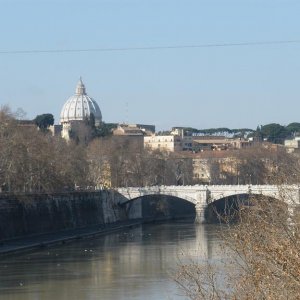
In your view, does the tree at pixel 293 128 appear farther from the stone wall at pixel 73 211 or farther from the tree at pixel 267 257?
the tree at pixel 267 257

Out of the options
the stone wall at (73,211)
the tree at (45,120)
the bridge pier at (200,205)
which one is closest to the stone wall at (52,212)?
the stone wall at (73,211)

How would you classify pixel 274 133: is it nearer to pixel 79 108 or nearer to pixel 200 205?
pixel 79 108

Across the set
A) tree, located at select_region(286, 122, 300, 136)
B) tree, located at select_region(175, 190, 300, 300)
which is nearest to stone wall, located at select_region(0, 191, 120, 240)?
tree, located at select_region(175, 190, 300, 300)

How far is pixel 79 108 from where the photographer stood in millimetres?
141250

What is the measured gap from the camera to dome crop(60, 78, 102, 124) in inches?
5522

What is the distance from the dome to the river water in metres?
93.6

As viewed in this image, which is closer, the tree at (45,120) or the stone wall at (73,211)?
the stone wall at (73,211)

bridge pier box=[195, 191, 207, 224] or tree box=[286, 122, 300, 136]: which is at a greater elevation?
tree box=[286, 122, 300, 136]

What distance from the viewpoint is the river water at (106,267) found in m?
26.4

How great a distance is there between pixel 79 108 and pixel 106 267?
109143 millimetres

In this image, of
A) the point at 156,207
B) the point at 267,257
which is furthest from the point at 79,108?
the point at 267,257

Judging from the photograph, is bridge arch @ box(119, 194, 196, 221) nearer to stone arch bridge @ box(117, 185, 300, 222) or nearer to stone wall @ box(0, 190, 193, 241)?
stone wall @ box(0, 190, 193, 241)

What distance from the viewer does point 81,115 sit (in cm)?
13900

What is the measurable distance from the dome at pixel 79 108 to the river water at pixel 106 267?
307ft
